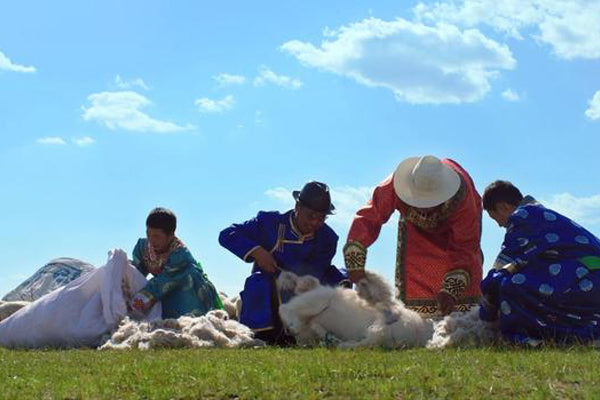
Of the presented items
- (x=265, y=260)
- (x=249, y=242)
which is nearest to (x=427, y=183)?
(x=265, y=260)

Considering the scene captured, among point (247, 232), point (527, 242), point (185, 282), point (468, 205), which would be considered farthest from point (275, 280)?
point (527, 242)

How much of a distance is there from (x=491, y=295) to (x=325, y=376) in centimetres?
270

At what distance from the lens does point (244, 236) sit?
8453 mm

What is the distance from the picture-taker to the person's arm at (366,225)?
7.60 metres

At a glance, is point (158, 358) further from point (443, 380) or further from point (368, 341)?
point (443, 380)

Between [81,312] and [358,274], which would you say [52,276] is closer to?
[81,312]

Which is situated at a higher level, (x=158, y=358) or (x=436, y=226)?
(x=436, y=226)

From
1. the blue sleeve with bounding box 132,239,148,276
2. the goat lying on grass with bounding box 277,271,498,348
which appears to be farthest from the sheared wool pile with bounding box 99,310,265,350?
the blue sleeve with bounding box 132,239,148,276

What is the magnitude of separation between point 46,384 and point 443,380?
2.41 metres

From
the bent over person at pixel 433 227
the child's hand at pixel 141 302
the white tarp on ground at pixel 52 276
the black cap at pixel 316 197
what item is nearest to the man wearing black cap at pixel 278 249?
the black cap at pixel 316 197

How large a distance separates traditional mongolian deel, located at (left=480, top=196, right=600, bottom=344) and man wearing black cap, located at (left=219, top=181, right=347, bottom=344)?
1911 mm

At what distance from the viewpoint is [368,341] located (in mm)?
6922

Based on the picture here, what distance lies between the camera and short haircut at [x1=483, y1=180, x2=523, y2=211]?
7449 millimetres

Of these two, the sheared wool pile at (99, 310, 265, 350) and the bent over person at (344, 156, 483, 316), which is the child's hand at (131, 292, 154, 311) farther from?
the bent over person at (344, 156, 483, 316)
